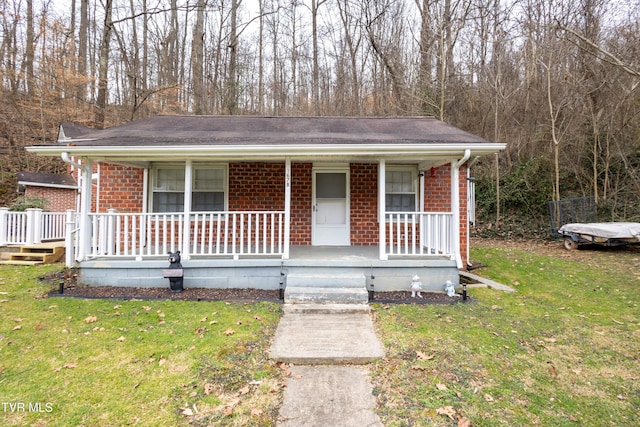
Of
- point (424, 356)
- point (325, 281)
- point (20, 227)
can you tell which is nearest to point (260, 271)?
point (325, 281)

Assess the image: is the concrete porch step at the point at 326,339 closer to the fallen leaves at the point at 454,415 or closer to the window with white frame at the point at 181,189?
the fallen leaves at the point at 454,415

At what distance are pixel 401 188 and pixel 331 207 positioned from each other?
6.01ft

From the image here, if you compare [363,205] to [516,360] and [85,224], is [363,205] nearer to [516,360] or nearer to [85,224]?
[516,360]

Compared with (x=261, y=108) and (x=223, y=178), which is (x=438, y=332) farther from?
(x=261, y=108)

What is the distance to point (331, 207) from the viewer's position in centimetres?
775

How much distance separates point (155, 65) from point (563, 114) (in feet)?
67.6

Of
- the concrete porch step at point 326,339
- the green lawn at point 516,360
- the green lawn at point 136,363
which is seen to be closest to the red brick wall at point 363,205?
the green lawn at point 516,360

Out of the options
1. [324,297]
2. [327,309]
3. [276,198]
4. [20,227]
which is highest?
[276,198]

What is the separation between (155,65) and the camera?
17.5m

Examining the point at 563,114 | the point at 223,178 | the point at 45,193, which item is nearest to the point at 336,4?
the point at 563,114

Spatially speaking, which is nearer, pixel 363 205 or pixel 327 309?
pixel 327 309

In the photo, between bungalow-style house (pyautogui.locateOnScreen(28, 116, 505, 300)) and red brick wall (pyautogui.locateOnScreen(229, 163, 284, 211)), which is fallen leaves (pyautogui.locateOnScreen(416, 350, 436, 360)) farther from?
red brick wall (pyautogui.locateOnScreen(229, 163, 284, 211))

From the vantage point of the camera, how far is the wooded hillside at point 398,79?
475 inches
